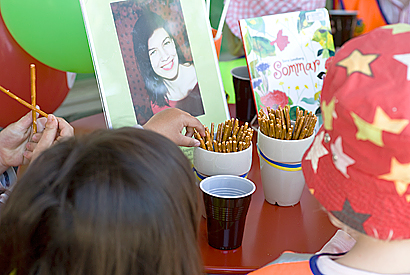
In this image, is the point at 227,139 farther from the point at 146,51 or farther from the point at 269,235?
the point at 146,51

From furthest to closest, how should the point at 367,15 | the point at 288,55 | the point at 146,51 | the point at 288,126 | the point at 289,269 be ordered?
the point at 367,15
the point at 288,55
the point at 146,51
the point at 288,126
the point at 289,269

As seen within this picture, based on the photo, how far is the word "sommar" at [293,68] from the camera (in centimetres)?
91

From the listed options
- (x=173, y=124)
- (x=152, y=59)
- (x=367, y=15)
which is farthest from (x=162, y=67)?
(x=367, y=15)

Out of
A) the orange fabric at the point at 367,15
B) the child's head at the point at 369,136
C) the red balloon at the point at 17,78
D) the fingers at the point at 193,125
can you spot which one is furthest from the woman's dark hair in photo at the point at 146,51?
the orange fabric at the point at 367,15

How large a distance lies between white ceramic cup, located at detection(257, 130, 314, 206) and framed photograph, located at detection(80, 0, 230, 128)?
21cm

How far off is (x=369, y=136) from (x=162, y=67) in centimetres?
57

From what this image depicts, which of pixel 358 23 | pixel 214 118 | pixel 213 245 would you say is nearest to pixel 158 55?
pixel 214 118

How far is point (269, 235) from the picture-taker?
25.3 inches

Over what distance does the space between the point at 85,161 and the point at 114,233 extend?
75 mm

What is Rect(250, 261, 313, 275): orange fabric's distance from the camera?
437 mm

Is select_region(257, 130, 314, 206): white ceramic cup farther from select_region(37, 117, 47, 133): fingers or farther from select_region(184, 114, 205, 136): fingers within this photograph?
select_region(37, 117, 47, 133): fingers

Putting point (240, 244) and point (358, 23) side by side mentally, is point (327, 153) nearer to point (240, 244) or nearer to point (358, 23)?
point (240, 244)

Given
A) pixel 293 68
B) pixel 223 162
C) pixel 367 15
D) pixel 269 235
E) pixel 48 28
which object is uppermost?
pixel 48 28

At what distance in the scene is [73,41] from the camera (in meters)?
0.99
